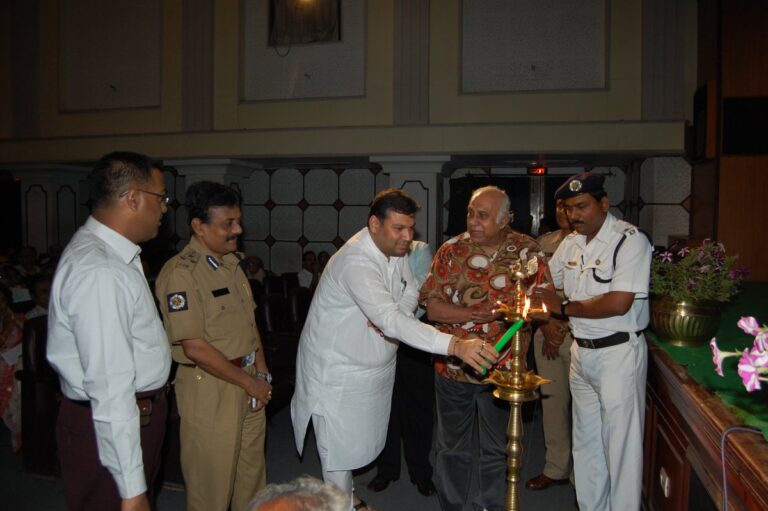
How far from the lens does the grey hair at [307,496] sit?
1031mm

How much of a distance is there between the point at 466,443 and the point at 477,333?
0.55 m

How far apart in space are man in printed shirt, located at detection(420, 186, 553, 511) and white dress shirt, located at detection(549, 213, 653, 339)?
173 millimetres

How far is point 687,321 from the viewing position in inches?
102

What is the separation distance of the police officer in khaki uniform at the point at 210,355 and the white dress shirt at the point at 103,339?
47 centimetres

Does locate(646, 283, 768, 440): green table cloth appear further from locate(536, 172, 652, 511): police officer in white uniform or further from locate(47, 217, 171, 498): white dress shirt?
locate(47, 217, 171, 498): white dress shirt

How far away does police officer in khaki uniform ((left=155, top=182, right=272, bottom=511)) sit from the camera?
2.20m

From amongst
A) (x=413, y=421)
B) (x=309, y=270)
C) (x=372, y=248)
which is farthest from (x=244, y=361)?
(x=309, y=270)

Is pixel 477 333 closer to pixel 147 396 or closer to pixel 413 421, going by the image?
pixel 413 421

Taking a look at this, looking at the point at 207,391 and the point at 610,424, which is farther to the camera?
the point at 610,424

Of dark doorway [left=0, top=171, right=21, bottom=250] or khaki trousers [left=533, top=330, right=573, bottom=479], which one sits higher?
dark doorway [left=0, top=171, right=21, bottom=250]

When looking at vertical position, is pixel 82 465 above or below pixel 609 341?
below

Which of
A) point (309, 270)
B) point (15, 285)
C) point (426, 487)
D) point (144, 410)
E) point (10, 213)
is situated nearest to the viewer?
point (144, 410)

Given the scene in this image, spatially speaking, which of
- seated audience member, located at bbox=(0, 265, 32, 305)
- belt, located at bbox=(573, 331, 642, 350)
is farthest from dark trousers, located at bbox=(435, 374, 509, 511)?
seated audience member, located at bbox=(0, 265, 32, 305)

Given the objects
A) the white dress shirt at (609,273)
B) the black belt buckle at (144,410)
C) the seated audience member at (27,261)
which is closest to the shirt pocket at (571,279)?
the white dress shirt at (609,273)
